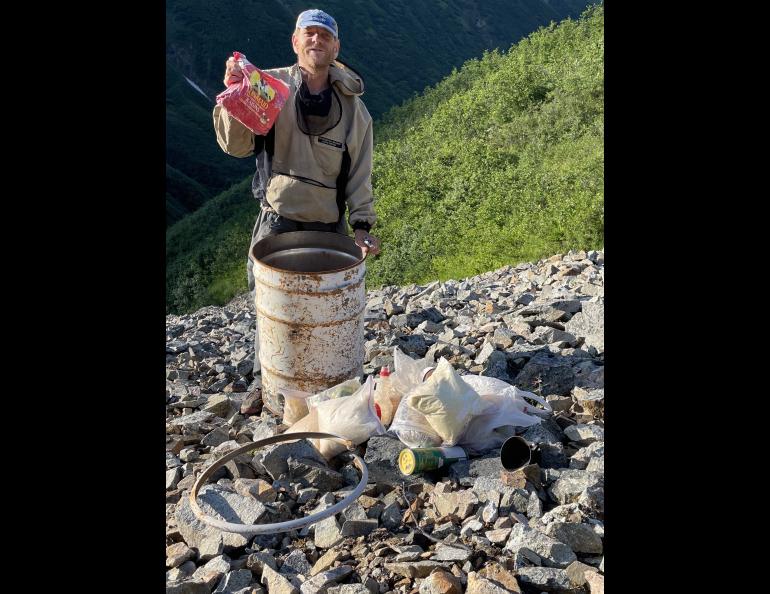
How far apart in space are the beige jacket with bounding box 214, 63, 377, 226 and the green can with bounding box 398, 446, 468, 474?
142cm

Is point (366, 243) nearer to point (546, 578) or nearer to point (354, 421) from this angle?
point (354, 421)

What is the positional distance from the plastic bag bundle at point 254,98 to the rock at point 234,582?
2.17m

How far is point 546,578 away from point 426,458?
0.89 metres

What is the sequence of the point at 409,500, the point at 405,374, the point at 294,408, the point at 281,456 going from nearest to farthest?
the point at 409,500 → the point at 281,456 → the point at 405,374 → the point at 294,408

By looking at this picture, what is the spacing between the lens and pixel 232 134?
403 cm

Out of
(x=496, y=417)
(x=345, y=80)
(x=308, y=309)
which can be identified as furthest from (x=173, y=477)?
(x=345, y=80)

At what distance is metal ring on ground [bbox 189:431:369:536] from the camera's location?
3.04m

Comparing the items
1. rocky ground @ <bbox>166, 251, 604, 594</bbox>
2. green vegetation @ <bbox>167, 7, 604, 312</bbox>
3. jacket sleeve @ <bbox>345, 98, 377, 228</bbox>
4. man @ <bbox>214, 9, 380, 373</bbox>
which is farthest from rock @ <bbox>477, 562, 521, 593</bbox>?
green vegetation @ <bbox>167, 7, 604, 312</bbox>

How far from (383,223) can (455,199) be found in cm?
143

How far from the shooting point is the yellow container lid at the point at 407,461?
133 inches

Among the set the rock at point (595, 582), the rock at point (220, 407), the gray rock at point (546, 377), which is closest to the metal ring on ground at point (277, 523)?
the rock at point (220, 407)

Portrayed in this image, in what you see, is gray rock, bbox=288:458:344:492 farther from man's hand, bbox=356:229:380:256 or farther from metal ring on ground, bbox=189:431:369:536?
man's hand, bbox=356:229:380:256
